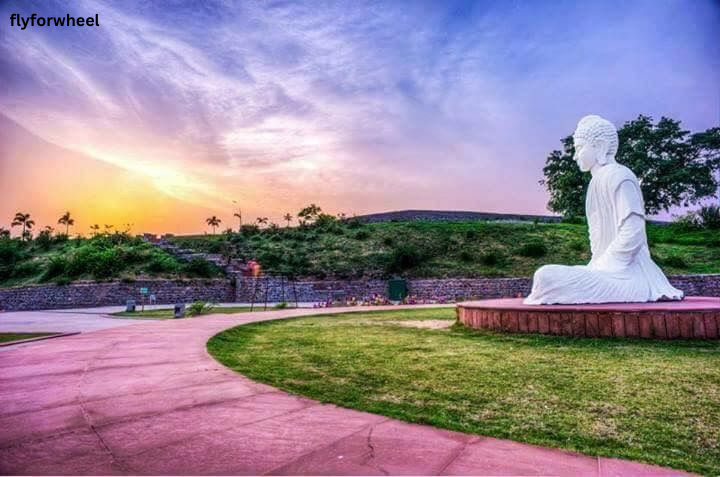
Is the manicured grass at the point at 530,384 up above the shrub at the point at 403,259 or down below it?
below

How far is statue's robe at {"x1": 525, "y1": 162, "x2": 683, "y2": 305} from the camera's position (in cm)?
662

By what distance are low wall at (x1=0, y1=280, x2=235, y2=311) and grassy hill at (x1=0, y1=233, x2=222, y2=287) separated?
0.82m

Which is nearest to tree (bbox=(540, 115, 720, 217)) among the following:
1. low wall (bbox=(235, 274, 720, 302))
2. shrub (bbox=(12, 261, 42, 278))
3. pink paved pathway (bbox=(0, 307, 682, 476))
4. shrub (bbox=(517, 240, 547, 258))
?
shrub (bbox=(517, 240, 547, 258))

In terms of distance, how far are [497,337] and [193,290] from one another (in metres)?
19.4

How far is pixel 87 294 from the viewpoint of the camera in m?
21.2

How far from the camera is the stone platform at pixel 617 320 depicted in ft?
18.5

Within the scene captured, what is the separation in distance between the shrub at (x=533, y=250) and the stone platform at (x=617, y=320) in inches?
758

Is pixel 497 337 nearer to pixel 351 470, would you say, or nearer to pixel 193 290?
pixel 351 470

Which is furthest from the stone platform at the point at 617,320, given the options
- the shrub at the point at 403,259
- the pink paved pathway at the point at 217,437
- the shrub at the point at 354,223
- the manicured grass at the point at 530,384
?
the shrub at the point at 354,223

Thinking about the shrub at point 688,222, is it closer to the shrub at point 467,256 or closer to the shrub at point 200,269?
the shrub at point 467,256

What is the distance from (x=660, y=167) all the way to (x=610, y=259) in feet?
91.5

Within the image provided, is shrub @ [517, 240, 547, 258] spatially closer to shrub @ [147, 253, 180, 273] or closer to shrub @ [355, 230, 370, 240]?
shrub @ [355, 230, 370, 240]

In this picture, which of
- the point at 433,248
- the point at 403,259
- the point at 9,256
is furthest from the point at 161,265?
the point at 433,248

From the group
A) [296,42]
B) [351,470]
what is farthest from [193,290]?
[351,470]
